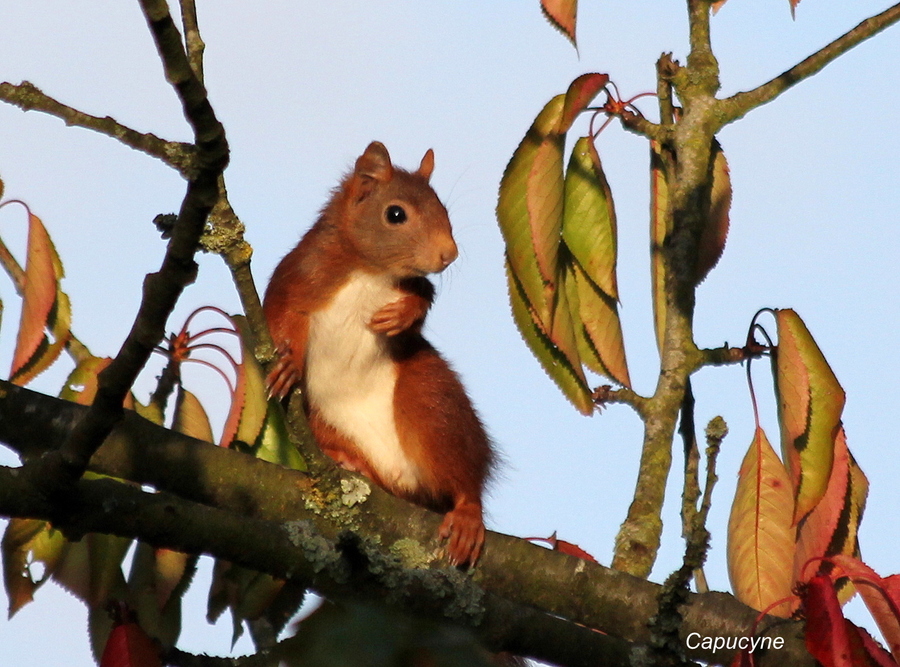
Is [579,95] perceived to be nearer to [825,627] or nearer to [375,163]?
[825,627]

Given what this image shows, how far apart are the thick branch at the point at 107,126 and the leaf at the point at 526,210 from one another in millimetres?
1274

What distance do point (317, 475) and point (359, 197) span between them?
6.65ft

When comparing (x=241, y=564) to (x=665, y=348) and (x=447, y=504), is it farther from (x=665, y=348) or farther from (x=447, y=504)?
(x=447, y=504)

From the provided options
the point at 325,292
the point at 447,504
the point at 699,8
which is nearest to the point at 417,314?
the point at 325,292

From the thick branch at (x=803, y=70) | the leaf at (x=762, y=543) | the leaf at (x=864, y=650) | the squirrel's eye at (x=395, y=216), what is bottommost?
the leaf at (x=864, y=650)

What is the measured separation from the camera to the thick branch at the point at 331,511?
8.21 feet

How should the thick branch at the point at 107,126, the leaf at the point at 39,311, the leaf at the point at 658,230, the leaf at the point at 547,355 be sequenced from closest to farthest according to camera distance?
the thick branch at the point at 107,126, the leaf at the point at 39,311, the leaf at the point at 547,355, the leaf at the point at 658,230

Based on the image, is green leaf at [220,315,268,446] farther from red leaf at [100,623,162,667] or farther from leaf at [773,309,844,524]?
leaf at [773,309,844,524]

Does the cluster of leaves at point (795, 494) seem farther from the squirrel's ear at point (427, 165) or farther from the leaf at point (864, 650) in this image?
the squirrel's ear at point (427, 165)

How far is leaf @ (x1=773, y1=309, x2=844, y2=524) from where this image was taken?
107 inches

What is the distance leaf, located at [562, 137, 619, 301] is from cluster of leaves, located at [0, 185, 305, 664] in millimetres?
930

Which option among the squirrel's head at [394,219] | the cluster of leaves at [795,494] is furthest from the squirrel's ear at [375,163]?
the cluster of leaves at [795,494]

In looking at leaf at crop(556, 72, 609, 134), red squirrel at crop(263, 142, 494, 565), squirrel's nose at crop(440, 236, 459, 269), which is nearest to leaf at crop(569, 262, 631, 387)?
leaf at crop(556, 72, 609, 134)

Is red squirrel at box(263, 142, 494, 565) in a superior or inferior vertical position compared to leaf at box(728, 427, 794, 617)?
superior
